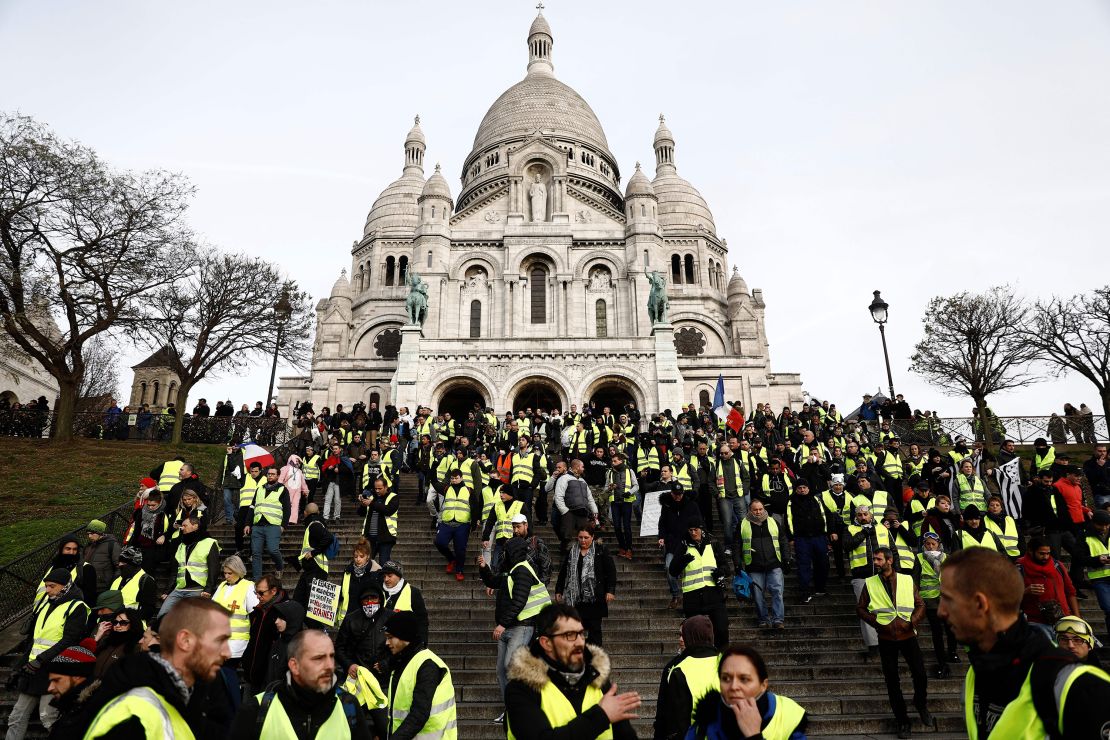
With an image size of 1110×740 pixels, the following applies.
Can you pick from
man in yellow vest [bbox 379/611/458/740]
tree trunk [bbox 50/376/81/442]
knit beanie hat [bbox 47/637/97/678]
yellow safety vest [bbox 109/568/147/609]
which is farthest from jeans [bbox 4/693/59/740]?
tree trunk [bbox 50/376/81/442]

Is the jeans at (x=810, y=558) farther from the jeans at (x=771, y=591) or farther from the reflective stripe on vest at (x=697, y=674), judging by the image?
the reflective stripe on vest at (x=697, y=674)

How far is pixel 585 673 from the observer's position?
352 cm

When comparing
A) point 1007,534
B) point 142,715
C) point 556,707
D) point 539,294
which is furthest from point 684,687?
point 539,294

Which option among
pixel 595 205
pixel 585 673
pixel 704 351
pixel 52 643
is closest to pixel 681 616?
pixel 585 673

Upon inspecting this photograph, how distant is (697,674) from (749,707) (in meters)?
1.29

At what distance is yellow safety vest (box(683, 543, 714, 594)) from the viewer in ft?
26.1

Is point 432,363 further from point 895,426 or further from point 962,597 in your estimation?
point 962,597

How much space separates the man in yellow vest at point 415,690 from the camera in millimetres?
4262

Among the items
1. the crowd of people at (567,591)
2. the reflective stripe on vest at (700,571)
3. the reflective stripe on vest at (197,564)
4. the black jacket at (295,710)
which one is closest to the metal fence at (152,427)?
the crowd of people at (567,591)

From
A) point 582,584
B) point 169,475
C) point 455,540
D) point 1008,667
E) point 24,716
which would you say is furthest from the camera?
point 169,475

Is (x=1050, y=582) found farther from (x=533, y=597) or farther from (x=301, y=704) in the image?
(x=301, y=704)

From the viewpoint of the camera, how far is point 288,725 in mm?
3387

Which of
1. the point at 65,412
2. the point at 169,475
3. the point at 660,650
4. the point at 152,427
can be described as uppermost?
the point at 65,412

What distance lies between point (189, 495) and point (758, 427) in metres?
14.8
